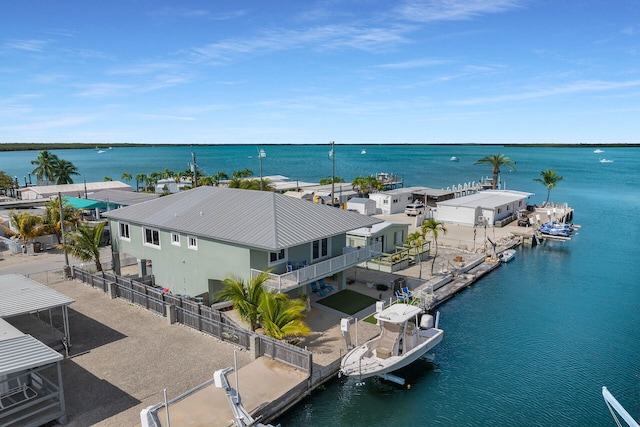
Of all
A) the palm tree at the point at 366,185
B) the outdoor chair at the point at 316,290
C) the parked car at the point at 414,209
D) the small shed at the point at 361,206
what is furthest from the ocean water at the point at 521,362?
the palm tree at the point at 366,185

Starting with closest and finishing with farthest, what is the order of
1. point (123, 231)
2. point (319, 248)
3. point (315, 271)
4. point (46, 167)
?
point (315, 271) < point (319, 248) < point (123, 231) < point (46, 167)

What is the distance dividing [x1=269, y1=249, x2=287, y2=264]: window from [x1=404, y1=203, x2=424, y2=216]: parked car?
36.9 meters

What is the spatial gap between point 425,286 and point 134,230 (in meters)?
20.6

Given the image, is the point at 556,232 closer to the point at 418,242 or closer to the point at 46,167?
the point at 418,242

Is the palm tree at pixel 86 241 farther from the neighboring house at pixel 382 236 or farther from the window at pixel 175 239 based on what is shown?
the neighboring house at pixel 382 236

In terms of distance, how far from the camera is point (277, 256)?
23.4m

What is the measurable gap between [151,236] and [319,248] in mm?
11411

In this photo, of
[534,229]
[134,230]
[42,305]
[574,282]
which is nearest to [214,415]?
[42,305]

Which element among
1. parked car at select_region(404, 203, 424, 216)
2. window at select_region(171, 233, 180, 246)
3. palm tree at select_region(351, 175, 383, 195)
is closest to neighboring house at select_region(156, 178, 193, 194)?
palm tree at select_region(351, 175, 383, 195)

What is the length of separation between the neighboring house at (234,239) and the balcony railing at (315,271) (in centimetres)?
5

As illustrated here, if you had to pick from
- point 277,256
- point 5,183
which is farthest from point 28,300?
point 5,183

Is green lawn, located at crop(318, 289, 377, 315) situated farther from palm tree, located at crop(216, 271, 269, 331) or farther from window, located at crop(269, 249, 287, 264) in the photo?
palm tree, located at crop(216, 271, 269, 331)

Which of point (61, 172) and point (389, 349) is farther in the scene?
point (61, 172)

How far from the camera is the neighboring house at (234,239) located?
22.7 meters
